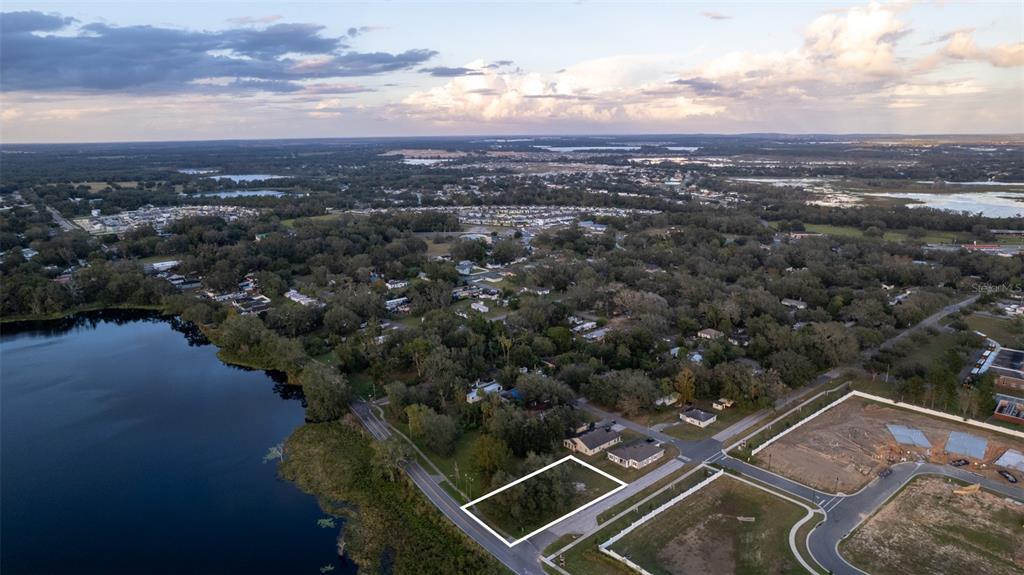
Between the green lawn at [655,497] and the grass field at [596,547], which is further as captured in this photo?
the green lawn at [655,497]

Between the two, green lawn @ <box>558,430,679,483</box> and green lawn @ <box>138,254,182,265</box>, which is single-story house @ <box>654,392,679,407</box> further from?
green lawn @ <box>138,254,182,265</box>

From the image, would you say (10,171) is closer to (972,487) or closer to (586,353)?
(586,353)

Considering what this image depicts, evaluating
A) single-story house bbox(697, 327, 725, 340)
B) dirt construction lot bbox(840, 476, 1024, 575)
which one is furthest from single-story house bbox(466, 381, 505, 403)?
dirt construction lot bbox(840, 476, 1024, 575)

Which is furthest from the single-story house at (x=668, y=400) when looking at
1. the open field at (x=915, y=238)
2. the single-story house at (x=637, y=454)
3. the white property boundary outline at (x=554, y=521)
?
the open field at (x=915, y=238)

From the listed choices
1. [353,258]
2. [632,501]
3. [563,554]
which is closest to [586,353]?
[632,501]

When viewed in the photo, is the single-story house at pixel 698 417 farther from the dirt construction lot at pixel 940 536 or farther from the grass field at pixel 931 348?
the grass field at pixel 931 348

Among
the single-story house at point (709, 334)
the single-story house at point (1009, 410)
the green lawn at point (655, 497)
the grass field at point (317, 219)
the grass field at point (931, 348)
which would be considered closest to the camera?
the green lawn at point (655, 497)
